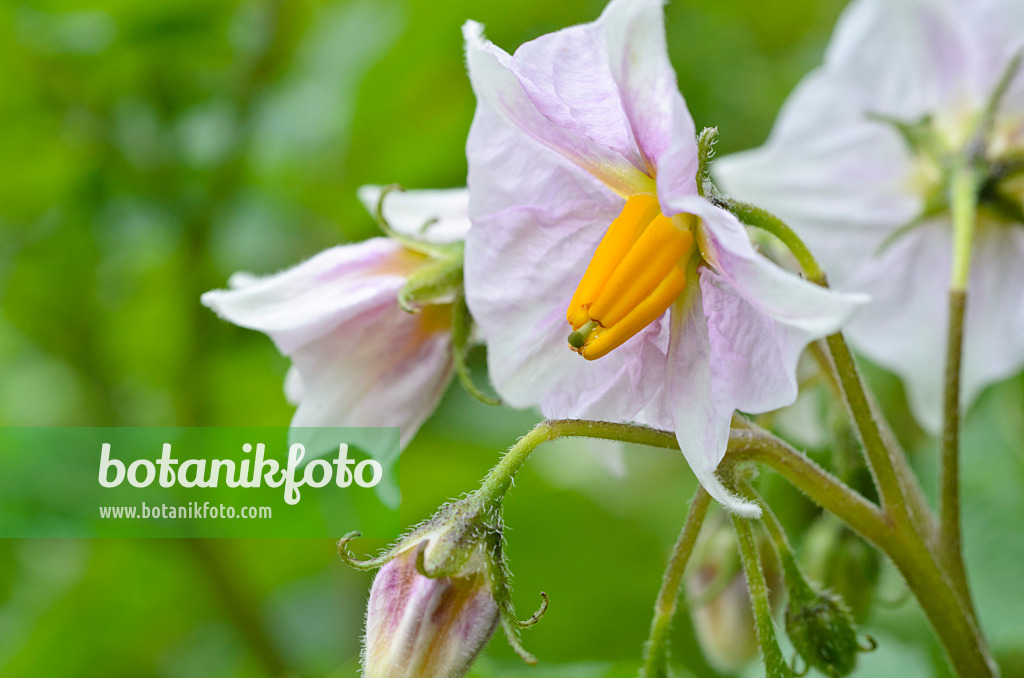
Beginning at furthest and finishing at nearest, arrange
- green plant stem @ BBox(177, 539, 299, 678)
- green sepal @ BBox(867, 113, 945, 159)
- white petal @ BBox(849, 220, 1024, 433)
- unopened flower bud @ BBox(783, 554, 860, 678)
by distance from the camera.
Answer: green plant stem @ BBox(177, 539, 299, 678)
white petal @ BBox(849, 220, 1024, 433)
green sepal @ BBox(867, 113, 945, 159)
unopened flower bud @ BBox(783, 554, 860, 678)

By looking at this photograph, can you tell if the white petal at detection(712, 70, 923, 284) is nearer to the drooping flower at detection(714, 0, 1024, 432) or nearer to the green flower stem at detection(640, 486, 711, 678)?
the drooping flower at detection(714, 0, 1024, 432)

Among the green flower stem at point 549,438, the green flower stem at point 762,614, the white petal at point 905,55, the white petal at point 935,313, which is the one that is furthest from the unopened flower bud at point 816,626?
the white petal at point 905,55

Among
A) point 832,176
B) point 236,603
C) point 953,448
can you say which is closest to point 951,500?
point 953,448

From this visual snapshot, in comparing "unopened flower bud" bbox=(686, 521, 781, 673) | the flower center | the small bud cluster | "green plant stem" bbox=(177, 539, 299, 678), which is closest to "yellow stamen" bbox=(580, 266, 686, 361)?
the flower center

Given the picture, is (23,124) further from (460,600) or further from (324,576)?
(460,600)

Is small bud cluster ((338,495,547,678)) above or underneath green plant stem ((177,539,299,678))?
above

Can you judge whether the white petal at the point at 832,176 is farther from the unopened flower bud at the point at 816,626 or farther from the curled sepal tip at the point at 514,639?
the curled sepal tip at the point at 514,639

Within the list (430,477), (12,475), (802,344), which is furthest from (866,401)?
(12,475)
